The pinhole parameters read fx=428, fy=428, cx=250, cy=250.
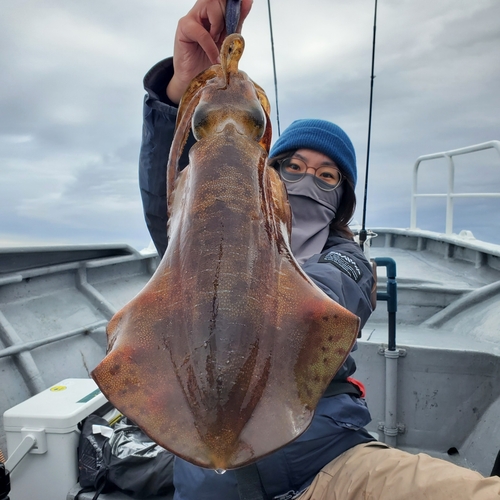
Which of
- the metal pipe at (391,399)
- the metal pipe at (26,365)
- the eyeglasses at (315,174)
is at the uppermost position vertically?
the eyeglasses at (315,174)

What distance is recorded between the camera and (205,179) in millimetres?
1129

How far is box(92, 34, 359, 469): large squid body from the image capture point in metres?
0.86

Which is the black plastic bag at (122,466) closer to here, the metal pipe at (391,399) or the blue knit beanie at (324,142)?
the blue knit beanie at (324,142)

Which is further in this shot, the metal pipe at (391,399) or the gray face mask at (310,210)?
the metal pipe at (391,399)

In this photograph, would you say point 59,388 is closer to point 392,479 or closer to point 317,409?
point 317,409

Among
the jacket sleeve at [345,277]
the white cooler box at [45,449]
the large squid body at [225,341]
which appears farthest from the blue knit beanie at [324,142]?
the white cooler box at [45,449]

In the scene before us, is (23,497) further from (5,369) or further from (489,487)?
(489,487)

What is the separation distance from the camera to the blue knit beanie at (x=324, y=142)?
2.48 metres

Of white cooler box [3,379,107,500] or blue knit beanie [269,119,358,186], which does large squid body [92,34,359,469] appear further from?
white cooler box [3,379,107,500]

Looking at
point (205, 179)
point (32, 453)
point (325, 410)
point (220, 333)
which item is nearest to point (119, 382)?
point (220, 333)

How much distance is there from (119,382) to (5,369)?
10.6 feet

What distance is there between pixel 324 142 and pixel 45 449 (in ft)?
8.20

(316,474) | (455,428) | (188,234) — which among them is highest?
(188,234)

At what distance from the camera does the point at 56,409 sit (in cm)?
269
